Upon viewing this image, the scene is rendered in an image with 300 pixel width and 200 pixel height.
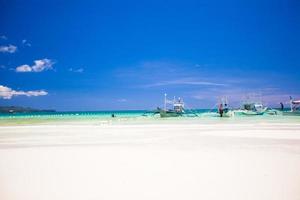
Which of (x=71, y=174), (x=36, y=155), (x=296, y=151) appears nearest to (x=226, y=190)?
(x=71, y=174)

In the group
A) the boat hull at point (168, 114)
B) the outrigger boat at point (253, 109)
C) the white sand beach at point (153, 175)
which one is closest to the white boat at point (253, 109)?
the outrigger boat at point (253, 109)

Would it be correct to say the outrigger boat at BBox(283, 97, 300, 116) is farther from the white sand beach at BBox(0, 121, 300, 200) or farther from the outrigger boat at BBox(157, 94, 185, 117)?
the white sand beach at BBox(0, 121, 300, 200)

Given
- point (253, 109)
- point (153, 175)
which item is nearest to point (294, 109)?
point (253, 109)

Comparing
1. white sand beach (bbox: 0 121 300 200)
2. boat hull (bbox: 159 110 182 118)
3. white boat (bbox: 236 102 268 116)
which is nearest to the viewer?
white sand beach (bbox: 0 121 300 200)

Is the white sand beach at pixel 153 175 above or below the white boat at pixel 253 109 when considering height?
below

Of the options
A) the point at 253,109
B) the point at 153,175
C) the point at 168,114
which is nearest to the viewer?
the point at 153,175

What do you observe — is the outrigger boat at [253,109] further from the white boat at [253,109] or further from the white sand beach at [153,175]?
the white sand beach at [153,175]

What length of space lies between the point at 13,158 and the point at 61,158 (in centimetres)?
126

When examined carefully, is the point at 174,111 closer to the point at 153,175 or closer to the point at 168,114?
the point at 168,114

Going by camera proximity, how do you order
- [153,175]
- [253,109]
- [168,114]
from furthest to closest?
1. [253,109]
2. [168,114]
3. [153,175]

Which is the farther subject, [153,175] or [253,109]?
[253,109]

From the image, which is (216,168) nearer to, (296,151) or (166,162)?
(166,162)

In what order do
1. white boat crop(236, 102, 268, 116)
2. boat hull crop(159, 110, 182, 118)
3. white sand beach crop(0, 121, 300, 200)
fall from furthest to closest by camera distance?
white boat crop(236, 102, 268, 116) → boat hull crop(159, 110, 182, 118) → white sand beach crop(0, 121, 300, 200)

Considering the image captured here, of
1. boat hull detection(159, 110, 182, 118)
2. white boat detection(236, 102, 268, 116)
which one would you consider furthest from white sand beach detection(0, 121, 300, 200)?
white boat detection(236, 102, 268, 116)
